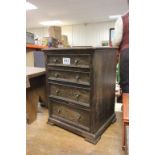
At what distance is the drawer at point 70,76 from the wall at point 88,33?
20.0 ft

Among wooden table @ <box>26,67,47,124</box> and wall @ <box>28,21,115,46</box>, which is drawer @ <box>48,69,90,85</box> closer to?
wooden table @ <box>26,67,47,124</box>

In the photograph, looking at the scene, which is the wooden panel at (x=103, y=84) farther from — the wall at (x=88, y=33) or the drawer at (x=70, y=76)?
the wall at (x=88, y=33)

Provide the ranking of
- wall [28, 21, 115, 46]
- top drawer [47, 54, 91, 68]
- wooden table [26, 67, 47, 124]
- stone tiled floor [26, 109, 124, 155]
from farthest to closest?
1. wall [28, 21, 115, 46]
2. wooden table [26, 67, 47, 124]
3. top drawer [47, 54, 91, 68]
4. stone tiled floor [26, 109, 124, 155]

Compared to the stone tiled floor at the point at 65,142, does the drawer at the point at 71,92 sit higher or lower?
higher

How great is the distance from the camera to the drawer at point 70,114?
1.46 metres

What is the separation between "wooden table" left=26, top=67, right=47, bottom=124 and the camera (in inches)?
69.7

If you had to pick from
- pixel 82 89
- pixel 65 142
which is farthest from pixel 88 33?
pixel 65 142

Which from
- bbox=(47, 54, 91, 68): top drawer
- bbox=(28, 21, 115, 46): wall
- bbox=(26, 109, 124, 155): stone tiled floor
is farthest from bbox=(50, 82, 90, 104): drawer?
bbox=(28, 21, 115, 46): wall

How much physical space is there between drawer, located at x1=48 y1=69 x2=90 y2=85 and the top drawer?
0.06 metres

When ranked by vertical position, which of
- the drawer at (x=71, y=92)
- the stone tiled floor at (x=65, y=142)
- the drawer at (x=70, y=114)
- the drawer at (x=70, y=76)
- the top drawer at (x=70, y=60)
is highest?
the top drawer at (x=70, y=60)

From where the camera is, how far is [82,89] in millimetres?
1450

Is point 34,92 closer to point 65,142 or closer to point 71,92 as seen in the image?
point 71,92

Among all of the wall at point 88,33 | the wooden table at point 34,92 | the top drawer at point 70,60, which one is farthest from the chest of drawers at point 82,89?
the wall at point 88,33
